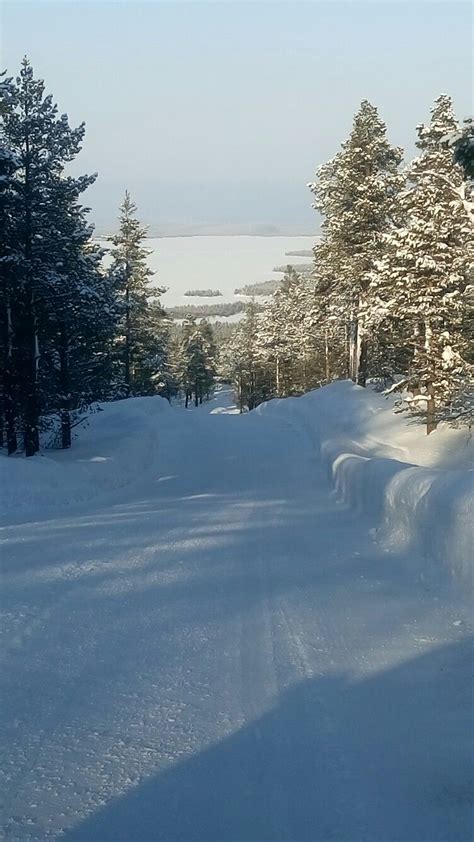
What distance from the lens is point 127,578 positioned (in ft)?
29.8

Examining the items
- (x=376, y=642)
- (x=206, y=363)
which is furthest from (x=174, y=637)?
(x=206, y=363)

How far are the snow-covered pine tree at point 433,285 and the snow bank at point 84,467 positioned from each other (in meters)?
9.02

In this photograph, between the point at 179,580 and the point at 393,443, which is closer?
the point at 179,580

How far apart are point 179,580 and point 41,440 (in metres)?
18.7

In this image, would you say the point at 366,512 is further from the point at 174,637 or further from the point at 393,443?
the point at 393,443

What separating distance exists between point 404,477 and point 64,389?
15.4 m

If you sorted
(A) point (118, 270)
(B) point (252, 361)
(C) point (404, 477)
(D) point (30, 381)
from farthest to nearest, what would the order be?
(B) point (252, 361)
(A) point (118, 270)
(D) point (30, 381)
(C) point (404, 477)

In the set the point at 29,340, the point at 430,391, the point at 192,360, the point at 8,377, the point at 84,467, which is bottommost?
the point at 84,467

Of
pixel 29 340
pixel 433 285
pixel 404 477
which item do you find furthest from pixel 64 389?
pixel 404 477

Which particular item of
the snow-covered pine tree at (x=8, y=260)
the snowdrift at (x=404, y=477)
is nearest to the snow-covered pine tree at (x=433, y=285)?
the snowdrift at (x=404, y=477)

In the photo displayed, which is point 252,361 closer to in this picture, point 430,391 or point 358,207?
point 358,207

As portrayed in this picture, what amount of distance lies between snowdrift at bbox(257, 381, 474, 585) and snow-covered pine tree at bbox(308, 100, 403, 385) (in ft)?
16.6

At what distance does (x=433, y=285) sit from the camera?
24.2 meters

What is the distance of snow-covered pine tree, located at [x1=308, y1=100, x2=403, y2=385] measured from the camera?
112ft
